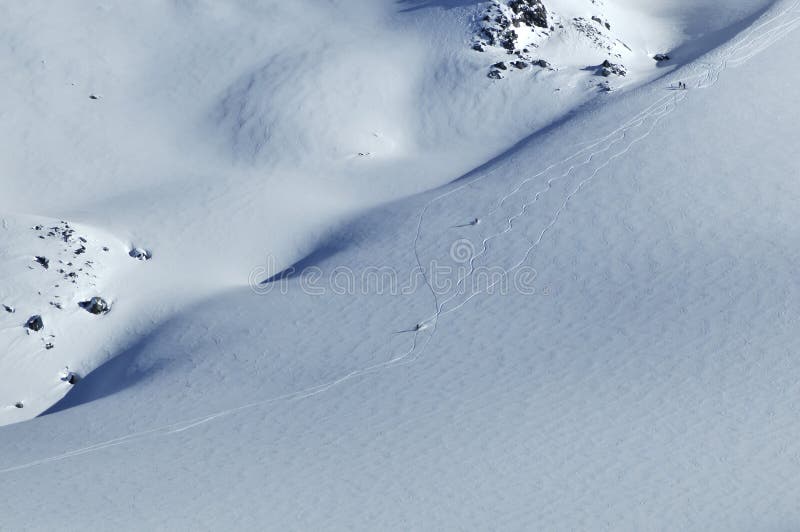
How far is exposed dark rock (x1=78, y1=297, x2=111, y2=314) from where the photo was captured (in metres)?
22.7

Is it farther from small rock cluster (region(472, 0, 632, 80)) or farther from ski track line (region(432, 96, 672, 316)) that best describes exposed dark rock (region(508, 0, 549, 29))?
ski track line (region(432, 96, 672, 316))

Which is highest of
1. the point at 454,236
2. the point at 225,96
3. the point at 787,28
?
the point at 225,96

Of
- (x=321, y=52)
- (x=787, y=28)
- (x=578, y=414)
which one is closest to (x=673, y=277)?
(x=578, y=414)

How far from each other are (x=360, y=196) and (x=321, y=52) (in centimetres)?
668

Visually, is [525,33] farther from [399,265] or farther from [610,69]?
[399,265]

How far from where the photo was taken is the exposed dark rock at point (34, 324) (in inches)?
866

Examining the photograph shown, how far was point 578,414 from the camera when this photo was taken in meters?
17.1

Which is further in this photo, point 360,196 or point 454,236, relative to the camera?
point 360,196

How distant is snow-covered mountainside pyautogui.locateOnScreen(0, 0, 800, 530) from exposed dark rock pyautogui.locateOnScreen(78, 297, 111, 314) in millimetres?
75

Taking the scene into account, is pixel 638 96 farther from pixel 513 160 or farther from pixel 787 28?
pixel 787 28

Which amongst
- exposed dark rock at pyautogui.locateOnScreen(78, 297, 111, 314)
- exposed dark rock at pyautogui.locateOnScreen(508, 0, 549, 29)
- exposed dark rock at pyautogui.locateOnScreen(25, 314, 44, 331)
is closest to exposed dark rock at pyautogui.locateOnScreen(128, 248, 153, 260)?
exposed dark rock at pyautogui.locateOnScreen(78, 297, 111, 314)

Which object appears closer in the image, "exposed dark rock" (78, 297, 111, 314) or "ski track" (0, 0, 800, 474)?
"ski track" (0, 0, 800, 474)

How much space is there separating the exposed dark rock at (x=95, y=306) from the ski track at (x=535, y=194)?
17.3ft

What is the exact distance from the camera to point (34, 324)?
2203 cm
